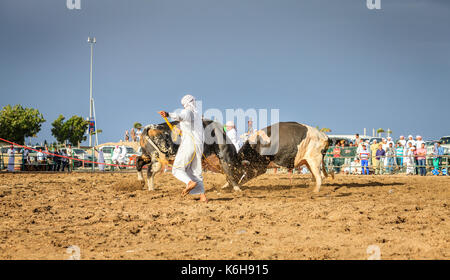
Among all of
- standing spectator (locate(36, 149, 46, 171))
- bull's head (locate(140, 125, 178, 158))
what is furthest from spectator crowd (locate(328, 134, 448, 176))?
Result: standing spectator (locate(36, 149, 46, 171))

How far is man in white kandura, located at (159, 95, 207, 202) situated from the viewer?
8289 millimetres

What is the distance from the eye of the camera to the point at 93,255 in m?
4.28

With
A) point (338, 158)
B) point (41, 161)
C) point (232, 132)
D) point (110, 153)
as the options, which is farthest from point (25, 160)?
point (338, 158)

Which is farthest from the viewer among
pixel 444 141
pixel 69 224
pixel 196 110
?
pixel 444 141

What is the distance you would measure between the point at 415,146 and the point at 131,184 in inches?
567

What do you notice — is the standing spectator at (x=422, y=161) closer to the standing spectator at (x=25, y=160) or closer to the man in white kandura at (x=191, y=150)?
the man in white kandura at (x=191, y=150)

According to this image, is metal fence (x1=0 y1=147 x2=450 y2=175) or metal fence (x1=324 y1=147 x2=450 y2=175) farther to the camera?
metal fence (x1=0 y1=147 x2=450 y2=175)

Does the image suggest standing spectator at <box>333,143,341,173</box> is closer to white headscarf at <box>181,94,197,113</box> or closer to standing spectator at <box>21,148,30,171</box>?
white headscarf at <box>181,94,197,113</box>

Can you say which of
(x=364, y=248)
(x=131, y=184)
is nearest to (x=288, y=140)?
(x=131, y=184)

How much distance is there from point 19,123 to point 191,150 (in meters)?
43.3

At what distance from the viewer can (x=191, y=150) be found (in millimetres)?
8383

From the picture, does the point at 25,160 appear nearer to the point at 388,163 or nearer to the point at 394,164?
the point at 388,163

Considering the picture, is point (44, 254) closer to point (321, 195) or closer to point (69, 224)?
point (69, 224)

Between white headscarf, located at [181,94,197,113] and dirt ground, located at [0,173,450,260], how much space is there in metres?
1.85
